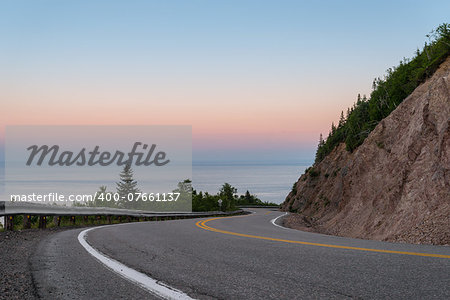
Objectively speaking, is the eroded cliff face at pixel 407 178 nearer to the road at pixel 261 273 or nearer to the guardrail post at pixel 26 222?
the road at pixel 261 273

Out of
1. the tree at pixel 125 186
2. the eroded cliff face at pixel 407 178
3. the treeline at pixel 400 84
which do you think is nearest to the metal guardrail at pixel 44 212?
the eroded cliff face at pixel 407 178

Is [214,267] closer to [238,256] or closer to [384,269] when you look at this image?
[238,256]

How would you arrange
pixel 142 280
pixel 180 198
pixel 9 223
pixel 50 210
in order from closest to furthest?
1. pixel 142 280
2. pixel 9 223
3. pixel 50 210
4. pixel 180 198

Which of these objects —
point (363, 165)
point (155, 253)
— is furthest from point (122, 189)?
point (155, 253)

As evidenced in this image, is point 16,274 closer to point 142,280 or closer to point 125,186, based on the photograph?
point 142,280

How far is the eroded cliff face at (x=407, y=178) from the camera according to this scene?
1438cm

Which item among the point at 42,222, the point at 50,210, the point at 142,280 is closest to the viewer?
the point at 142,280

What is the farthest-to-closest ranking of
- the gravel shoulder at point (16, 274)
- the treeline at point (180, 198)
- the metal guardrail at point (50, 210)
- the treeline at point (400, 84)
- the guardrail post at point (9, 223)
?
1. the treeline at point (180, 198)
2. the treeline at point (400, 84)
3. the guardrail post at point (9, 223)
4. the metal guardrail at point (50, 210)
5. the gravel shoulder at point (16, 274)

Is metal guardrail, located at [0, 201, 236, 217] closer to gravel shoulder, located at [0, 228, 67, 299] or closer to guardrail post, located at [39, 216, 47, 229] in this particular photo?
guardrail post, located at [39, 216, 47, 229]

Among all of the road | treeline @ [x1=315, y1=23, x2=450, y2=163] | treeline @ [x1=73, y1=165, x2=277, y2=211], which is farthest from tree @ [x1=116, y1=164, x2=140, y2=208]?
the road

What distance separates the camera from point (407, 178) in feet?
60.1

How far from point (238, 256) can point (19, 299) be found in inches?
135

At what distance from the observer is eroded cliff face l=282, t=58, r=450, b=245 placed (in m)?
14.4

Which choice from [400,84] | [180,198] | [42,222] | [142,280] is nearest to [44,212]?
[42,222]
